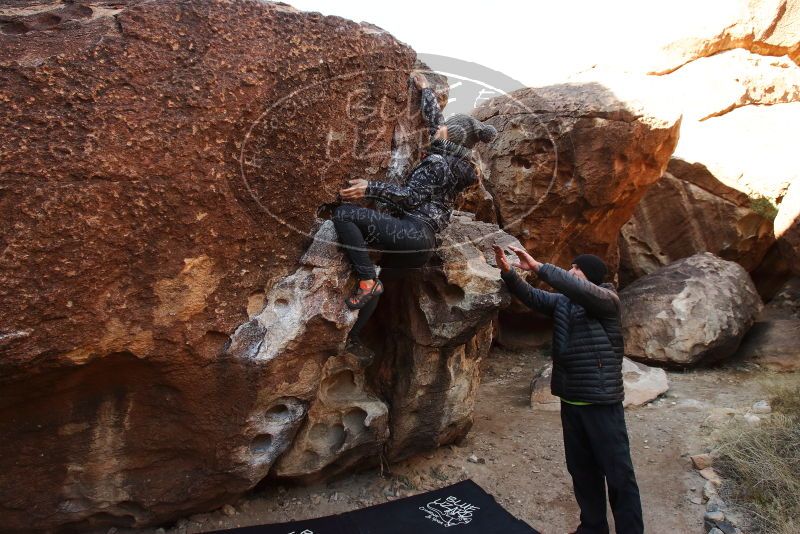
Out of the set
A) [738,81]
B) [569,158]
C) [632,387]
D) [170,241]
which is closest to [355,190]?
[170,241]

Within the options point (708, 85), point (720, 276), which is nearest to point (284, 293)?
point (720, 276)

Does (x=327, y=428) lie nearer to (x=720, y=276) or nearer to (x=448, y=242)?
(x=448, y=242)

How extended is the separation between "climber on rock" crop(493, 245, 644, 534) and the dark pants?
627mm

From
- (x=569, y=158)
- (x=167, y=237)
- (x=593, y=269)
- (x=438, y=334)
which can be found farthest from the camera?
(x=569, y=158)

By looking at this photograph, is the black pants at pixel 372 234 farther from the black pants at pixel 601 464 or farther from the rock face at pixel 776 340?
the rock face at pixel 776 340

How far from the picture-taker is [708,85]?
895 centimetres

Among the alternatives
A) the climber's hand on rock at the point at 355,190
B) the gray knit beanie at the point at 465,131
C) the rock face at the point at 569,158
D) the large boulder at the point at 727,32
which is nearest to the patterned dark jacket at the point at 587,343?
the gray knit beanie at the point at 465,131

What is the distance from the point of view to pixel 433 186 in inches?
138

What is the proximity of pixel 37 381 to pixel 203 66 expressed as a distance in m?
1.63

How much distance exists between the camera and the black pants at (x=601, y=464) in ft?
9.94

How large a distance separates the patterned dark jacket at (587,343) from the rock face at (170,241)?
116cm

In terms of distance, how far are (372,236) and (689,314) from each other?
13.8 feet

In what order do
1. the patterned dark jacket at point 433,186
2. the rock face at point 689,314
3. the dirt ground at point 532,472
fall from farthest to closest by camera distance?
1. the rock face at point 689,314
2. the dirt ground at point 532,472
3. the patterned dark jacket at point 433,186

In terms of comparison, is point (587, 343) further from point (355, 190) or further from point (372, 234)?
point (355, 190)
